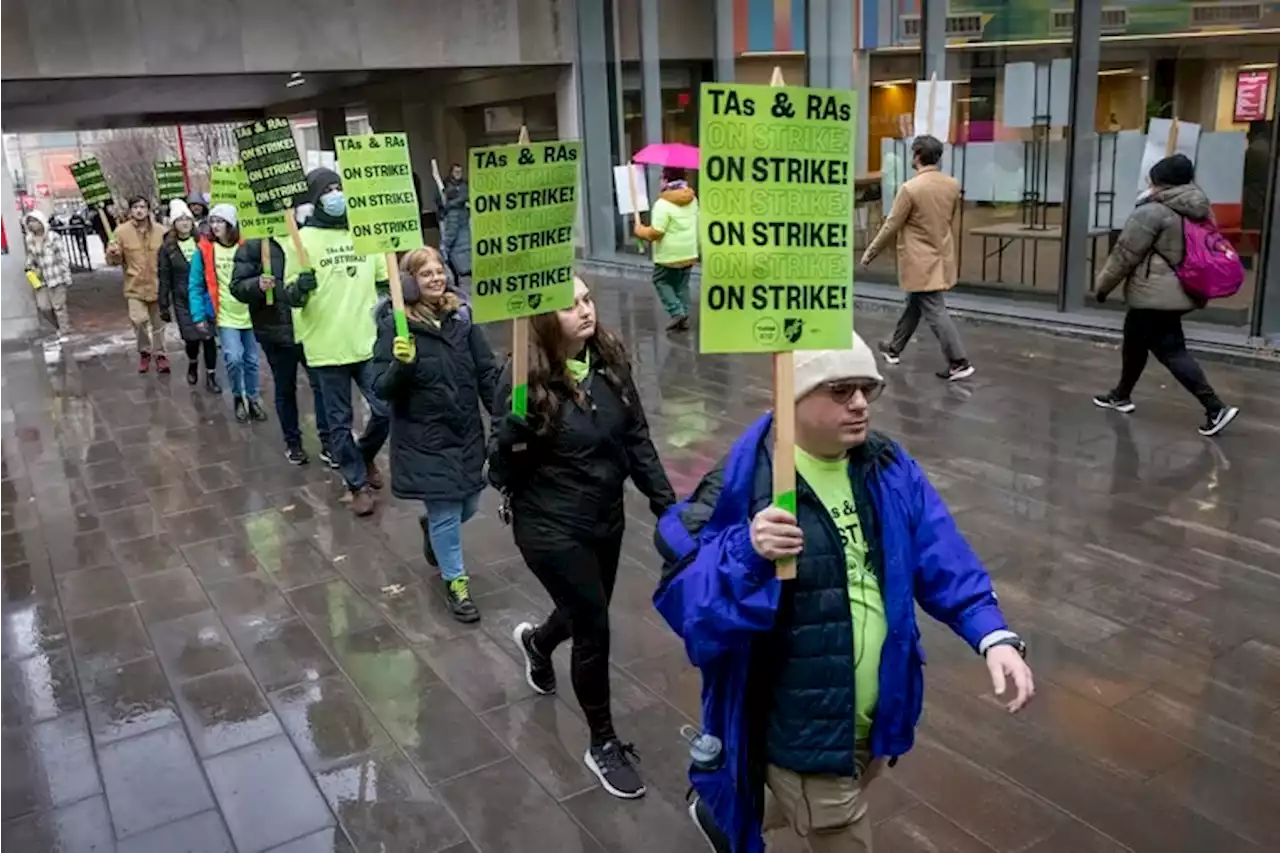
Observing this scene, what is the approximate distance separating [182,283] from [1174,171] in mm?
8708

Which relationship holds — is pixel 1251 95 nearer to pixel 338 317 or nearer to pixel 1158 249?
pixel 1158 249

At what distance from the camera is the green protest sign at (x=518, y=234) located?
3990 millimetres

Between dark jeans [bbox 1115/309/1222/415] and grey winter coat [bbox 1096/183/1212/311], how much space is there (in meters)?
0.13

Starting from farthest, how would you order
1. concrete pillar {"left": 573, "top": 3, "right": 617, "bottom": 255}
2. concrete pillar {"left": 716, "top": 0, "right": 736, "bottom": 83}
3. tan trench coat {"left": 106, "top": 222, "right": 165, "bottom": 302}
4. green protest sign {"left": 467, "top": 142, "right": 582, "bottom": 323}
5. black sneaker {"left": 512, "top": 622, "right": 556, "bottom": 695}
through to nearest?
1. concrete pillar {"left": 573, "top": 3, "right": 617, "bottom": 255}
2. concrete pillar {"left": 716, "top": 0, "right": 736, "bottom": 83}
3. tan trench coat {"left": 106, "top": 222, "right": 165, "bottom": 302}
4. black sneaker {"left": 512, "top": 622, "right": 556, "bottom": 695}
5. green protest sign {"left": 467, "top": 142, "right": 582, "bottom": 323}

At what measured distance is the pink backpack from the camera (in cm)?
760

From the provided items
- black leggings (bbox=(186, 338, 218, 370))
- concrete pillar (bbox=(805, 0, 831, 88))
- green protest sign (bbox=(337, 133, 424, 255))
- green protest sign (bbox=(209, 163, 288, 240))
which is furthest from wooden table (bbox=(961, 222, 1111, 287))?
green protest sign (bbox=(337, 133, 424, 255))

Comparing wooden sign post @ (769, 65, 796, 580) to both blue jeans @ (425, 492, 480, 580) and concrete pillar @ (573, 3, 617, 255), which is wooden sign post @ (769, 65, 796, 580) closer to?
blue jeans @ (425, 492, 480, 580)

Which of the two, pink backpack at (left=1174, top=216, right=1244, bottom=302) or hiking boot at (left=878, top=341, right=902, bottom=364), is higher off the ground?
pink backpack at (left=1174, top=216, right=1244, bottom=302)

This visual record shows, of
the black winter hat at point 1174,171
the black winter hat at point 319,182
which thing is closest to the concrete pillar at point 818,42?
the black winter hat at point 1174,171

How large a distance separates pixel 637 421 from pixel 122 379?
33.0ft

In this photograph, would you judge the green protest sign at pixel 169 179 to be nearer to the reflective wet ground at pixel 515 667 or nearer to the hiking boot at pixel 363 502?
the reflective wet ground at pixel 515 667

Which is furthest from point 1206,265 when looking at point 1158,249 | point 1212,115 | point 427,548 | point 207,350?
point 207,350

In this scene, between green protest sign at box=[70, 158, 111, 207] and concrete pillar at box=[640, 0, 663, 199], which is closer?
green protest sign at box=[70, 158, 111, 207]

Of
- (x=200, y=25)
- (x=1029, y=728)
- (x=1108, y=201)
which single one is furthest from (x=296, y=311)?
(x=200, y=25)
